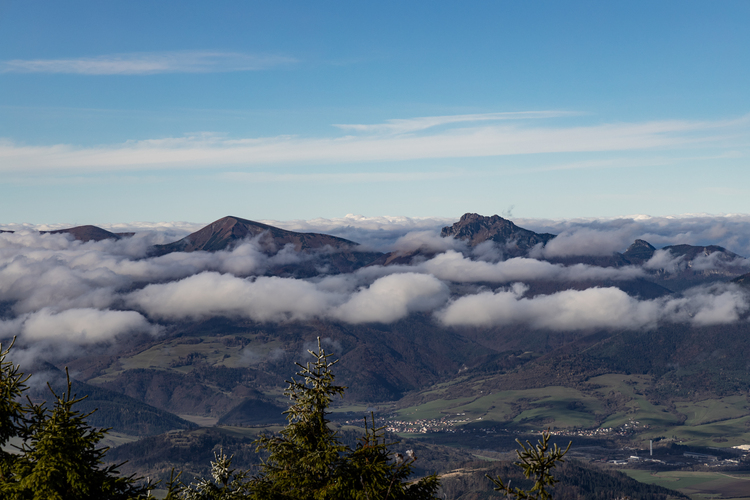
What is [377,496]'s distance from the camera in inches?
1163

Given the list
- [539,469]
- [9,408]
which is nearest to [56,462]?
[9,408]

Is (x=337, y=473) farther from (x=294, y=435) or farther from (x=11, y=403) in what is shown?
(x=11, y=403)

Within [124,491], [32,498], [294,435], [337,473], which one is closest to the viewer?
[32,498]

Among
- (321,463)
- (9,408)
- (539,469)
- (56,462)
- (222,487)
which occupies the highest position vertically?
(9,408)

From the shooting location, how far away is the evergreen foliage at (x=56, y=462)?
2636 cm

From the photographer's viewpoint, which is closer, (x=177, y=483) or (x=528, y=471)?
(x=528, y=471)

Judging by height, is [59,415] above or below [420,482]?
above

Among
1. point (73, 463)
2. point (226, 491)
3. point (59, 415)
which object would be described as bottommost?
point (226, 491)

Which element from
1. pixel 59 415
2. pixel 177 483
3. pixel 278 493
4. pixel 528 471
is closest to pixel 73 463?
pixel 59 415

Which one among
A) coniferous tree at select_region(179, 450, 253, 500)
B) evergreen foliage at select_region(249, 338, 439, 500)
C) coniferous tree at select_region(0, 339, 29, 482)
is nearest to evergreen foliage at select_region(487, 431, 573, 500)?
evergreen foliage at select_region(249, 338, 439, 500)

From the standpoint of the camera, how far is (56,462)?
26.5m

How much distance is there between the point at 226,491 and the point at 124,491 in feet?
22.7

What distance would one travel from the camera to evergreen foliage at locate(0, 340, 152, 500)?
2636 centimetres

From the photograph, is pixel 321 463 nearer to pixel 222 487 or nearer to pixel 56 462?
pixel 222 487
